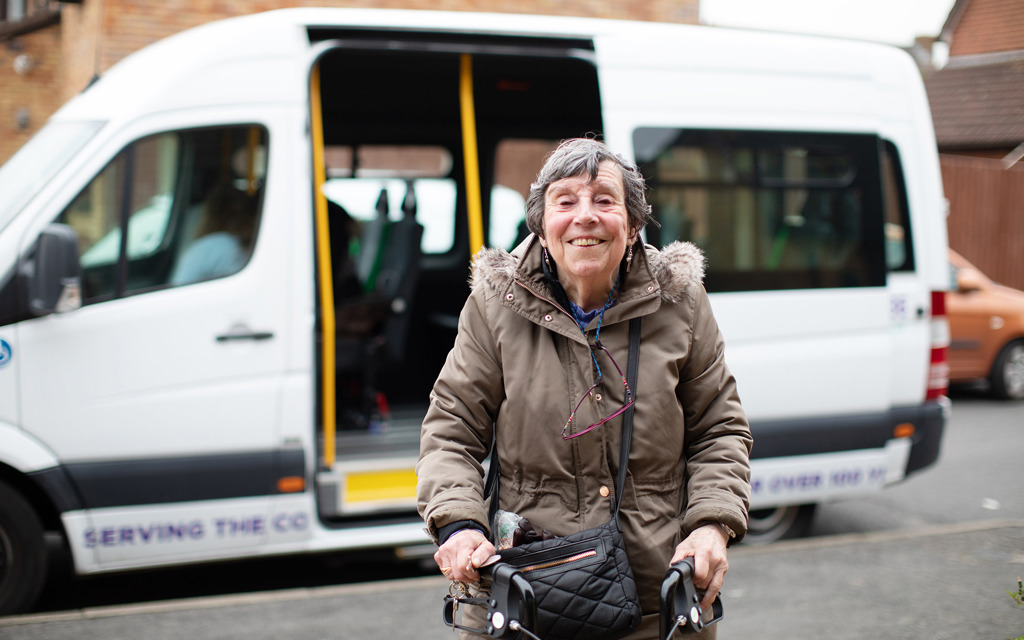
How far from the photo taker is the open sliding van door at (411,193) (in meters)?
4.97

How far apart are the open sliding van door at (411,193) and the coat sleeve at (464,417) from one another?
249 centimetres

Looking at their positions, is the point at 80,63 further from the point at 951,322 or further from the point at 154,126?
the point at 951,322

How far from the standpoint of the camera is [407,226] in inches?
236

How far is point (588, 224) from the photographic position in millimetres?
2088

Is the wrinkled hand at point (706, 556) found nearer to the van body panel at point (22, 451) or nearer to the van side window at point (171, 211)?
the van side window at point (171, 211)

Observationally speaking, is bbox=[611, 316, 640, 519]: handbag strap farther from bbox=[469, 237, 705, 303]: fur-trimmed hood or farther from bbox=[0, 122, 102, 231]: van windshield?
bbox=[0, 122, 102, 231]: van windshield

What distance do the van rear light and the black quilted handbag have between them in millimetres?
3836

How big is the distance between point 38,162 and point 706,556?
11.2 feet

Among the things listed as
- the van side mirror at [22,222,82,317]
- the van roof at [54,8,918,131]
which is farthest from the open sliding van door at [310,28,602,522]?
the van side mirror at [22,222,82,317]

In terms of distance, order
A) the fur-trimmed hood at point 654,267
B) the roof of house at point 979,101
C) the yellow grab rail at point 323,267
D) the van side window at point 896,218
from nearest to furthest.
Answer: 1. the fur-trimmed hood at point 654,267
2. the yellow grab rail at point 323,267
3. the van side window at point 896,218
4. the roof of house at point 979,101

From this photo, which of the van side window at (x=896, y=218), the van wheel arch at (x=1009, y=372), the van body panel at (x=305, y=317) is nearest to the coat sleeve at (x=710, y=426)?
the van body panel at (x=305, y=317)

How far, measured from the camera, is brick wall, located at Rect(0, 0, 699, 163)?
9.01m

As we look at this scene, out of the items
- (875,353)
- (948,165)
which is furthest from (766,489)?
(948,165)

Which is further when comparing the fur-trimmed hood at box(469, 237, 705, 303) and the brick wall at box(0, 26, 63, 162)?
the brick wall at box(0, 26, 63, 162)
